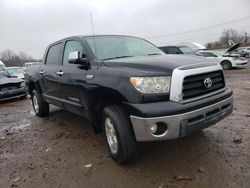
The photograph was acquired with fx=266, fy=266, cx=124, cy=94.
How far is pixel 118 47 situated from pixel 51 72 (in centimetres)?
170

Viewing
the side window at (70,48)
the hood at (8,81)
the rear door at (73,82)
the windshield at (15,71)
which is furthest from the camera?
the windshield at (15,71)

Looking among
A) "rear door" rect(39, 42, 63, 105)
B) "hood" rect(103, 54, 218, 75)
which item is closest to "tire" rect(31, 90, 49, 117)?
"rear door" rect(39, 42, 63, 105)

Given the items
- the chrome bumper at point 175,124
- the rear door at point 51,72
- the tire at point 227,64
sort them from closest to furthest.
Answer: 1. the chrome bumper at point 175,124
2. the rear door at point 51,72
3. the tire at point 227,64

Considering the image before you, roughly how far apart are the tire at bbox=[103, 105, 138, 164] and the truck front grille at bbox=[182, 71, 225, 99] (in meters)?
0.79

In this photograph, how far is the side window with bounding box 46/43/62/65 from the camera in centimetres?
540

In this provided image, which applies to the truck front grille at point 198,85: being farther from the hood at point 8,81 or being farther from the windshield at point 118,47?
the hood at point 8,81

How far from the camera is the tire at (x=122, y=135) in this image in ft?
10.8

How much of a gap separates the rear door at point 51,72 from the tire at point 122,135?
209 cm

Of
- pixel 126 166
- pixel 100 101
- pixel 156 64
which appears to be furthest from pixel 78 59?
pixel 126 166

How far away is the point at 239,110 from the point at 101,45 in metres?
3.67

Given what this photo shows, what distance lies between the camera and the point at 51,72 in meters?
5.40

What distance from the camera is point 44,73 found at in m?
5.80

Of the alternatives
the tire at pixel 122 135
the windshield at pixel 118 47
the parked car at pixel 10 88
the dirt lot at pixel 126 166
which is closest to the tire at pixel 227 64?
the parked car at pixel 10 88

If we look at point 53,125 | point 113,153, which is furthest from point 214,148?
point 53,125
